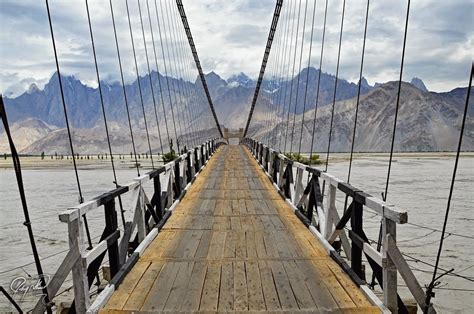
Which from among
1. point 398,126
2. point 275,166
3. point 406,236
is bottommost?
point 398,126

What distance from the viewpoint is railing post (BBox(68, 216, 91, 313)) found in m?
3.34

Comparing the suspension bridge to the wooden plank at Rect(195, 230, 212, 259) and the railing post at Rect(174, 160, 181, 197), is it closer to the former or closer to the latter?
the wooden plank at Rect(195, 230, 212, 259)

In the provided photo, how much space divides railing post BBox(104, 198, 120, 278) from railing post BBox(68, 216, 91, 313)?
549mm

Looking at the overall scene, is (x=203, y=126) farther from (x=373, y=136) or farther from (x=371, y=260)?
(x=373, y=136)

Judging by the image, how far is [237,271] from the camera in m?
4.36

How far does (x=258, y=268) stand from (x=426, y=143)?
154135 millimetres

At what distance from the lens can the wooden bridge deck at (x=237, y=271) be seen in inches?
141

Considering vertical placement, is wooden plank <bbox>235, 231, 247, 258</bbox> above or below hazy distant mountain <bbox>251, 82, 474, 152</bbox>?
above

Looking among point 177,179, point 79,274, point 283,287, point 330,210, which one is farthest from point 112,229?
point 177,179

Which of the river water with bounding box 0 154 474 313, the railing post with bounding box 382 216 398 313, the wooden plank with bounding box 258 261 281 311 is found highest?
the railing post with bounding box 382 216 398 313

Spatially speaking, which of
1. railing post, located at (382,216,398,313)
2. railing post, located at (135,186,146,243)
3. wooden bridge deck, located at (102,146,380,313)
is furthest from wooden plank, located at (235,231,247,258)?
railing post, located at (382,216,398,313)

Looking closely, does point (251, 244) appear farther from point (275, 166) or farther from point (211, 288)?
point (275, 166)

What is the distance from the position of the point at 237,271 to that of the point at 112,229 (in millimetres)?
1250

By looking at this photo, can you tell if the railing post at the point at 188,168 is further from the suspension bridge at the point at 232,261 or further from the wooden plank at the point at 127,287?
the wooden plank at the point at 127,287
